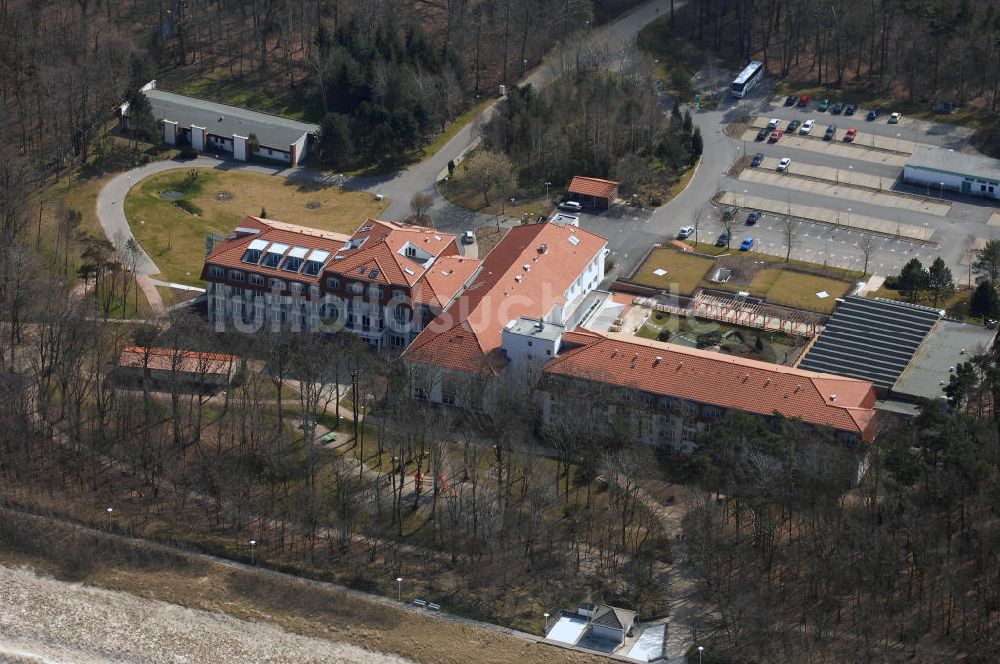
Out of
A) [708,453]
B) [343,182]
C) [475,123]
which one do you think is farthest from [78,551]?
[475,123]

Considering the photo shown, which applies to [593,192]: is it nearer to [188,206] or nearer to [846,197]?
[846,197]

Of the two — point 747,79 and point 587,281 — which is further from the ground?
point 747,79

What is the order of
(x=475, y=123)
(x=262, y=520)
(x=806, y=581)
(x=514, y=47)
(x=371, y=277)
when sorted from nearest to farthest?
(x=806, y=581), (x=262, y=520), (x=371, y=277), (x=475, y=123), (x=514, y=47)

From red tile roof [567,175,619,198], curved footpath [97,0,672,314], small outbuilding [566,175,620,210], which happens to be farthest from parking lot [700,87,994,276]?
curved footpath [97,0,672,314]

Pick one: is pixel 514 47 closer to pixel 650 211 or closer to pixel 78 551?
pixel 650 211

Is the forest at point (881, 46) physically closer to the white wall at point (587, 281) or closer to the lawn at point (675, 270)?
the lawn at point (675, 270)

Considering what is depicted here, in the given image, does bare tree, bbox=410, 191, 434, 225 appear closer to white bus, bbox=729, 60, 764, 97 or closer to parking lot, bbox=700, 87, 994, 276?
parking lot, bbox=700, 87, 994, 276

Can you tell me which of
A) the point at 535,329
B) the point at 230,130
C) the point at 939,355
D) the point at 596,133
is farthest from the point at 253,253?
the point at 939,355
